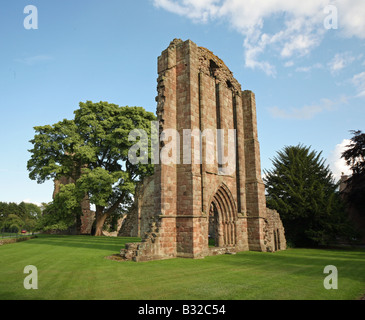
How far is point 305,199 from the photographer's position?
2045 centimetres

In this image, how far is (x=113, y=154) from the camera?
23859mm

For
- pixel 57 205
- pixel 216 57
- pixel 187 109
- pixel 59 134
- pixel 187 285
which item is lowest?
pixel 187 285

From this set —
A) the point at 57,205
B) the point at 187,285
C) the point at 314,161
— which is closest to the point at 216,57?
the point at 314,161

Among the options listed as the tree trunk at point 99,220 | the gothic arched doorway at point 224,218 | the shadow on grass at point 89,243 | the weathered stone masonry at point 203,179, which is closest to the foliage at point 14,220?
the tree trunk at point 99,220

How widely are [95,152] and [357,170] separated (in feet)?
75.8

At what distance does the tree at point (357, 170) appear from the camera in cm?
2397

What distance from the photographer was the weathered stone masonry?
12211 mm

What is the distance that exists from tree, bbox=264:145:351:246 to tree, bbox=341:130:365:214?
3.76 metres

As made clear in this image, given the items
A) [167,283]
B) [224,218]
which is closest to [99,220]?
[224,218]

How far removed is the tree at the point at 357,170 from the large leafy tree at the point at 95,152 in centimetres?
1801

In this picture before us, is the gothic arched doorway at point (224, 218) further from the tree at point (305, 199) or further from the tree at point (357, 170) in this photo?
the tree at point (357, 170)
